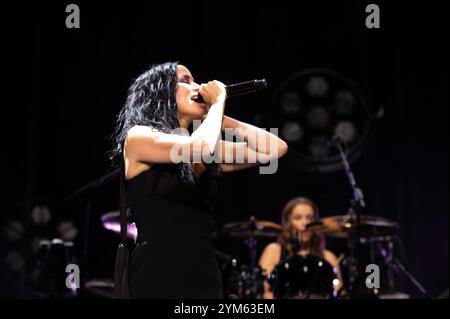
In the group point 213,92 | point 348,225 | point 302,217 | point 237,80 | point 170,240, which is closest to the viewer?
point 170,240

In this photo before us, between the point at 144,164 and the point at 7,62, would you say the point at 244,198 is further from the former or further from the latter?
the point at 144,164

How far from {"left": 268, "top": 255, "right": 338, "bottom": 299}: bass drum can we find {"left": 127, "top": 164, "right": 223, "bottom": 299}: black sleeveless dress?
2.87 metres

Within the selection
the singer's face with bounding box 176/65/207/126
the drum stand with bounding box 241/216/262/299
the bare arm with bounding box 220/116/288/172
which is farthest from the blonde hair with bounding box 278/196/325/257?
the singer's face with bounding box 176/65/207/126

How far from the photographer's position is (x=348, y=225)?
489 centimetres

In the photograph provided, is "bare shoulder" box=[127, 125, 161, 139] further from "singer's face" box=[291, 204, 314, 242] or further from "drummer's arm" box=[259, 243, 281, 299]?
"drummer's arm" box=[259, 243, 281, 299]

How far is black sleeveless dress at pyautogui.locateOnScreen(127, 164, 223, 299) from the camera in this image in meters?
1.90

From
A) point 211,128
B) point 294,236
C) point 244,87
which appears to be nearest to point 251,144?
point 244,87

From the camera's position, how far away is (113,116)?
5832 mm

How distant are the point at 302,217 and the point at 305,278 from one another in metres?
0.83

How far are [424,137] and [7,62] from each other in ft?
13.4

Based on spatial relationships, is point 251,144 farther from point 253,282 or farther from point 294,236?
point 294,236

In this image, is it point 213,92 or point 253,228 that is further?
point 253,228

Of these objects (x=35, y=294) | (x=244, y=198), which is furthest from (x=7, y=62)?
(x=244, y=198)

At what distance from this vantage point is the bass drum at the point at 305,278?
4770mm
